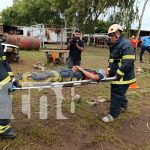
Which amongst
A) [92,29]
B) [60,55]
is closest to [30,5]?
[92,29]

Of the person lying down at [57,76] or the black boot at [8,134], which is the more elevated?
the person lying down at [57,76]

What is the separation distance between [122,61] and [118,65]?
0.27 meters

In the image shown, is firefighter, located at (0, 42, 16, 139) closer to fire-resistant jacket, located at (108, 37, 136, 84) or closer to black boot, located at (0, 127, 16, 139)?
black boot, located at (0, 127, 16, 139)

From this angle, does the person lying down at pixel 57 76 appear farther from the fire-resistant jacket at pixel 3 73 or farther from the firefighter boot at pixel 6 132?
the firefighter boot at pixel 6 132

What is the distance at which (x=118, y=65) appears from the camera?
6113 millimetres

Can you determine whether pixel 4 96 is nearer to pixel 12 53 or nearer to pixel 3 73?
pixel 3 73

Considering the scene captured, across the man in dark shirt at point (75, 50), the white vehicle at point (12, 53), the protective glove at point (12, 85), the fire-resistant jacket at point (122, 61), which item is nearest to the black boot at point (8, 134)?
the protective glove at point (12, 85)

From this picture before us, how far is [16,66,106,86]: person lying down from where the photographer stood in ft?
→ 18.1

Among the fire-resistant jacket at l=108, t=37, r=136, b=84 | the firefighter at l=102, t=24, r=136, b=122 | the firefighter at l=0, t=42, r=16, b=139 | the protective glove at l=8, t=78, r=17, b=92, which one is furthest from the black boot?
the fire-resistant jacket at l=108, t=37, r=136, b=84

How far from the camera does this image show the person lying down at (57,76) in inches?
217

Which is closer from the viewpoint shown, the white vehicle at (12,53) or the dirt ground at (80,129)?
the dirt ground at (80,129)

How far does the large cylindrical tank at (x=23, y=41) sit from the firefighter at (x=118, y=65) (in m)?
12.8

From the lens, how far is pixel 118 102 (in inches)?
241

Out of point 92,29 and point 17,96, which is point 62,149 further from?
point 92,29
